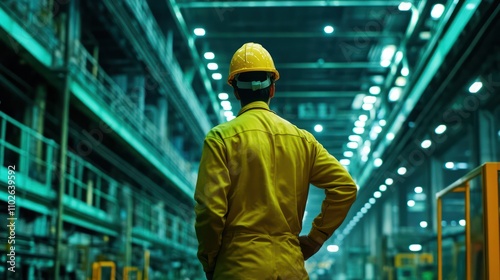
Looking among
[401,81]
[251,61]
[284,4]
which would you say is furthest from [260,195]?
[401,81]

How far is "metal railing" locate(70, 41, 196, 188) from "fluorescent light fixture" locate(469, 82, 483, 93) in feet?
17.9

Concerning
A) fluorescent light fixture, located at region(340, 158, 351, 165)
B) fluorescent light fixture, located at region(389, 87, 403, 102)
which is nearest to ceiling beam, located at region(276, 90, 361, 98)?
fluorescent light fixture, located at region(389, 87, 403, 102)

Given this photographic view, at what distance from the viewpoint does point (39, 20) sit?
31.1 feet

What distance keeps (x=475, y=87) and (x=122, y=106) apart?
6400mm

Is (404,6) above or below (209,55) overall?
above

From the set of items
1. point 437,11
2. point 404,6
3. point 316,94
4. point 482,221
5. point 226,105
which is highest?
point 404,6

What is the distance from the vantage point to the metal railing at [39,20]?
8.39 meters

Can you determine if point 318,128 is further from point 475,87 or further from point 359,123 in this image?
point 475,87

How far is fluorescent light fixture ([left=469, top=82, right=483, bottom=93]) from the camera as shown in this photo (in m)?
10.5

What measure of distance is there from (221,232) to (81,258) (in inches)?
363

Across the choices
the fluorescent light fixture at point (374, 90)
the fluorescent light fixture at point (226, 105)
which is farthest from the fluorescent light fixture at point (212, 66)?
the fluorescent light fixture at point (374, 90)

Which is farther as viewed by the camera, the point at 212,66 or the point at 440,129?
the point at 440,129

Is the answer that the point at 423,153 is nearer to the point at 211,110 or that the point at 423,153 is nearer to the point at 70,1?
the point at 211,110

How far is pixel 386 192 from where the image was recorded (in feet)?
74.1
